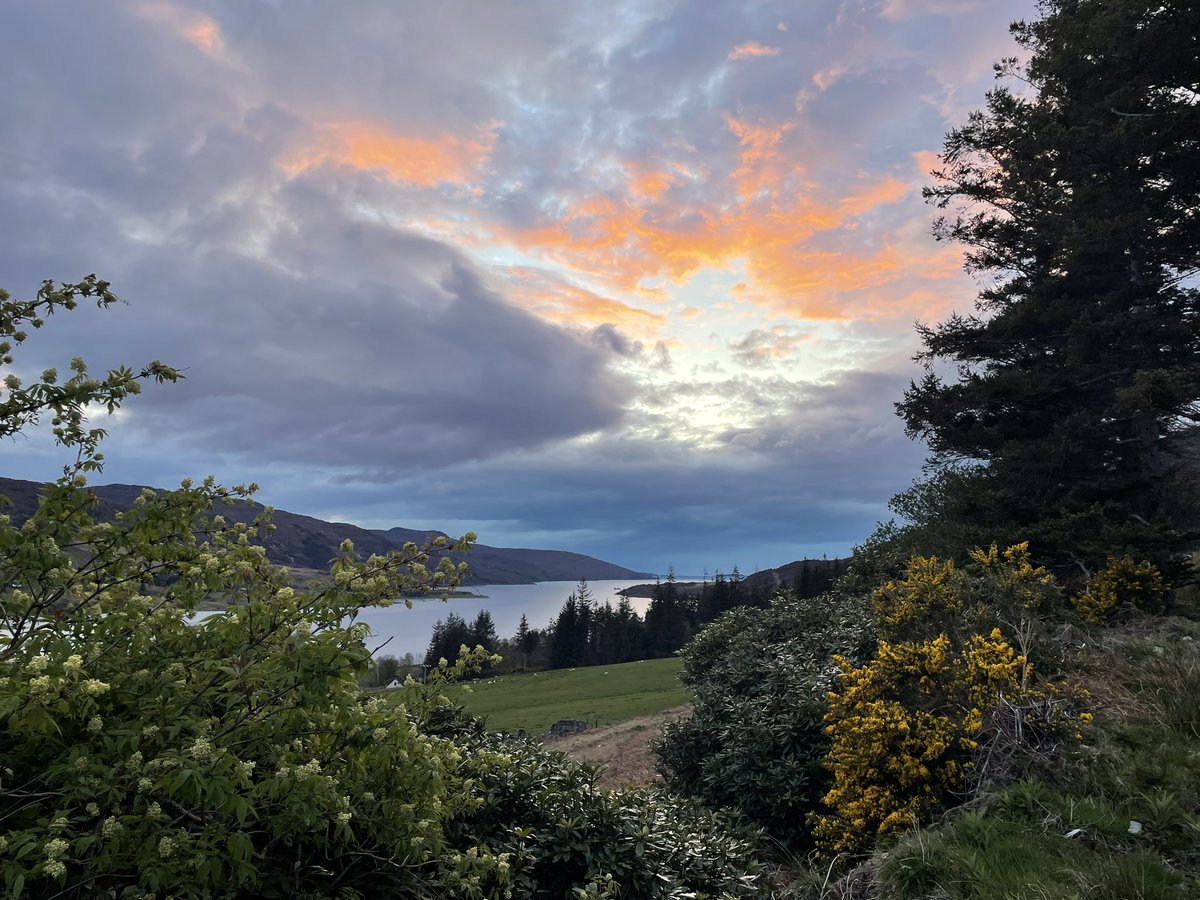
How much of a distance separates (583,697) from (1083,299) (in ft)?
75.5

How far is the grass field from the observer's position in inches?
842

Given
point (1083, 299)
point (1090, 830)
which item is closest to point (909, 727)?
point (1090, 830)

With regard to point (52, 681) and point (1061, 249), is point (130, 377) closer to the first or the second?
point (52, 681)

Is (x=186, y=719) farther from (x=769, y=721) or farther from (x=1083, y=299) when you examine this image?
(x=1083, y=299)

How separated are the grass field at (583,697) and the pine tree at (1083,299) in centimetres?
1029

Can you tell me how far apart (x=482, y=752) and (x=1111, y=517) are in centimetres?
1542

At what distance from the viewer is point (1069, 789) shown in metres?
5.53

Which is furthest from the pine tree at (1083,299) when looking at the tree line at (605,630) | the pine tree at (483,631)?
the pine tree at (483,631)

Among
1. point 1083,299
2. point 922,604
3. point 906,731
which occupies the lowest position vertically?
point 906,731

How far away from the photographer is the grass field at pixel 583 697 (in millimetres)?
21391

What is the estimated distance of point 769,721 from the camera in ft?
30.1

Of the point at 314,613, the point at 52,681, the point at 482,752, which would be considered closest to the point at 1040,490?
the point at 482,752

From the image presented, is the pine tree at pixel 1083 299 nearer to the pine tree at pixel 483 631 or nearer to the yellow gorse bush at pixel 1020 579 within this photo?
the yellow gorse bush at pixel 1020 579

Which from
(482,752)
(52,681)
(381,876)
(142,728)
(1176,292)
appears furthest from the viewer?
(1176,292)
